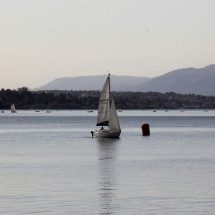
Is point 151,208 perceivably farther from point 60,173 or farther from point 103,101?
point 103,101

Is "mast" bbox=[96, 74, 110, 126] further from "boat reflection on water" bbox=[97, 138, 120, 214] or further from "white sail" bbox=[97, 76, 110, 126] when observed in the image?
"boat reflection on water" bbox=[97, 138, 120, 214]

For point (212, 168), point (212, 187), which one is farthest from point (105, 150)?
point (212, 187)

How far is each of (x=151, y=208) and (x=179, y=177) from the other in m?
16.1

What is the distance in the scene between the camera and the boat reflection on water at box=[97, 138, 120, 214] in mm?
40250

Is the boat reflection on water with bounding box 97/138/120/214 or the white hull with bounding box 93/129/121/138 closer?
the boat reflection on water with bounding box 97/138/120/214

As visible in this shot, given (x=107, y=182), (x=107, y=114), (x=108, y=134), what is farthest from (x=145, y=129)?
(x=107, y=182)

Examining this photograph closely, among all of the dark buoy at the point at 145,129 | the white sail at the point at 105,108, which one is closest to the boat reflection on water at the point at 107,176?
the white sail at the point at 105,108

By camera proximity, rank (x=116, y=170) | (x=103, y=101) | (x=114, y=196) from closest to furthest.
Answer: (x=114, y=196) < (x=116, y=170) < (x=103, y=101)

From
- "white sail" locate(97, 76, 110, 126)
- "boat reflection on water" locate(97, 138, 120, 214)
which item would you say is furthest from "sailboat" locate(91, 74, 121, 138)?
"boat reflection on water" locate(97, 138, 120, 214)

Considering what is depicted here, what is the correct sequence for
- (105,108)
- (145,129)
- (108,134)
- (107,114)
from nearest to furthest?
(107,114), (105,108), (108,134), (145,129)

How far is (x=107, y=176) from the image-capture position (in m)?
55.7

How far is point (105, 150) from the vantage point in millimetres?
89000

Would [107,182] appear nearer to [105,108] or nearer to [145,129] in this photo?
[105,108]

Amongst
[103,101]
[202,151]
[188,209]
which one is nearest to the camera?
[188,209]
